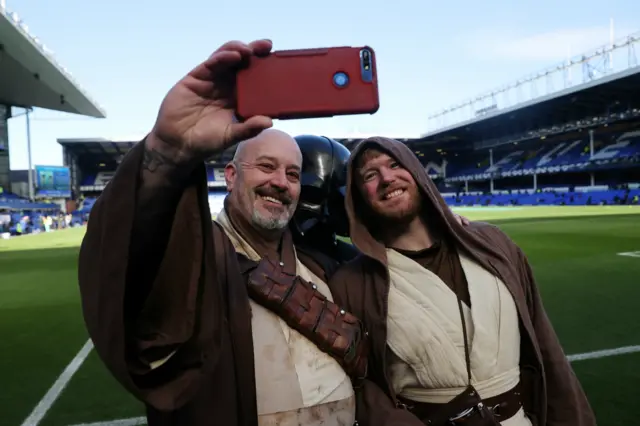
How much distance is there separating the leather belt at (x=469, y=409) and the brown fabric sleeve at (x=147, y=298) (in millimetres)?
937

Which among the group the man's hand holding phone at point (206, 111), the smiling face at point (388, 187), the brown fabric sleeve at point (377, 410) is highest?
the man's hand holding phone at point (206, 111)

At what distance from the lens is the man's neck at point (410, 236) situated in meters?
2.02

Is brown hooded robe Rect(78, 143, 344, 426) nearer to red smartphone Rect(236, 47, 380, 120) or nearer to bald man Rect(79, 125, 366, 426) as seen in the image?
bald man Rect(79, 125, 366, 426)

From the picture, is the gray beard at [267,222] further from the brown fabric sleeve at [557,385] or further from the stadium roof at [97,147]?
the stadium roof at [97,147]

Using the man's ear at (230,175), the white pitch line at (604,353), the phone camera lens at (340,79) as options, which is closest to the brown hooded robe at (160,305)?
the phone camera lens at (340,79)

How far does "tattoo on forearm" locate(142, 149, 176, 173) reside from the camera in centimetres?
108

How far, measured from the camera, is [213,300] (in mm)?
1227

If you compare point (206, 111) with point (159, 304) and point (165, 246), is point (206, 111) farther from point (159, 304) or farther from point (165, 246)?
point (159, 304)

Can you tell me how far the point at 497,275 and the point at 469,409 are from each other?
1.71 ft

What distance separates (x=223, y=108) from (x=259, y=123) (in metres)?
0.13

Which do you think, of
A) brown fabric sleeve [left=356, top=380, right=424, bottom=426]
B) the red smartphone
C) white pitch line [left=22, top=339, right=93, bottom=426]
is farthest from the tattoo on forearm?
white pitch line [left=22, top=339, right=93, bottom=426]

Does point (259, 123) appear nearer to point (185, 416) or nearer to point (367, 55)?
point (367, 55)

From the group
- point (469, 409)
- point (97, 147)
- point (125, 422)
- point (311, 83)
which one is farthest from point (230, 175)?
point (97, 147)

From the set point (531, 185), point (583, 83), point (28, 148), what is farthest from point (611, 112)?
point (28, 148)
